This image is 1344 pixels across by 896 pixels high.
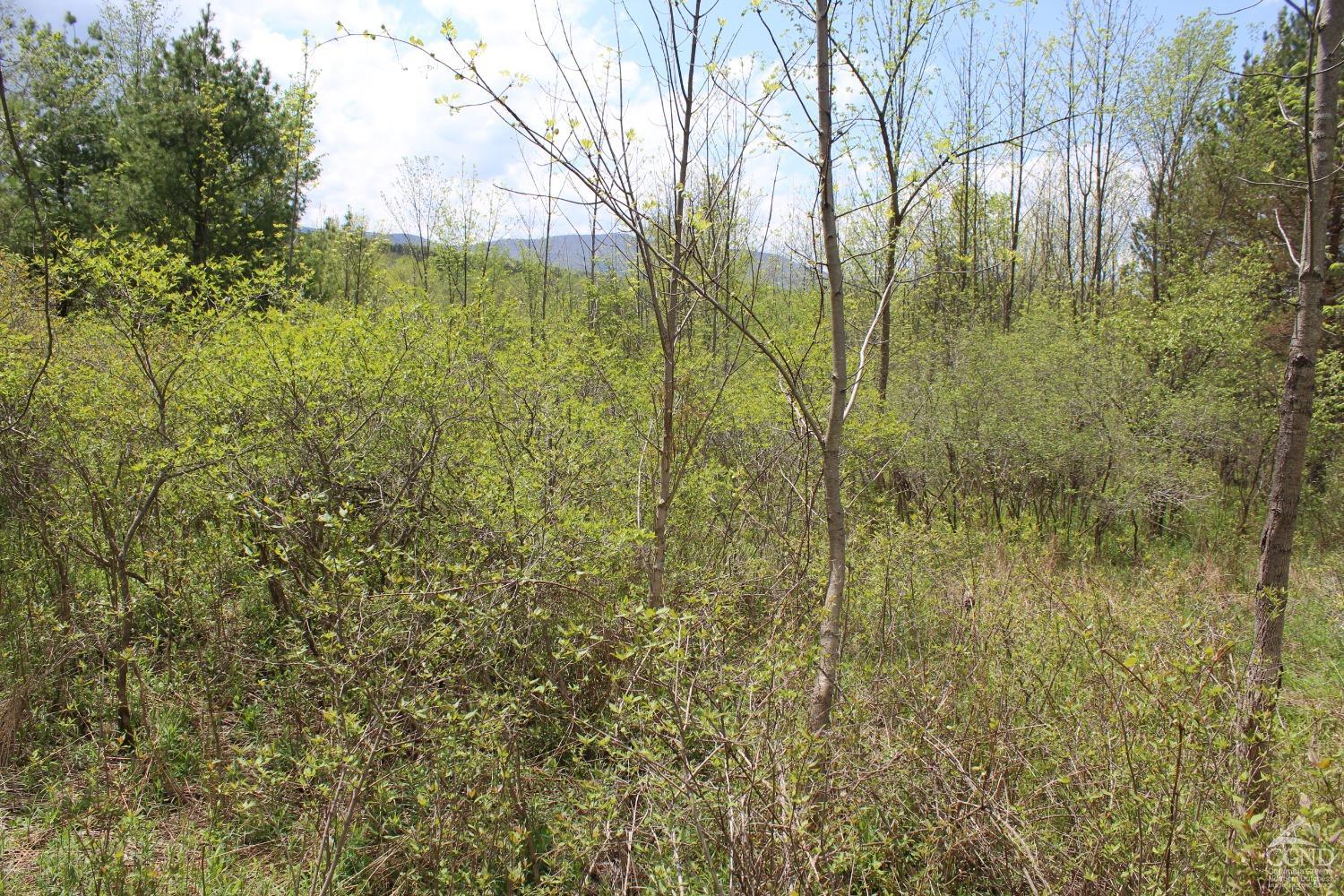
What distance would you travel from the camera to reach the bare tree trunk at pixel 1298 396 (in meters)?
2.76

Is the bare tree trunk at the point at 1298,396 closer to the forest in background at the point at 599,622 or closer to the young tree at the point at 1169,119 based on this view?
the forest in background at the point at 599,622

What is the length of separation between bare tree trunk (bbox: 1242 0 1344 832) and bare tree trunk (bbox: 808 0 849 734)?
1551 mm

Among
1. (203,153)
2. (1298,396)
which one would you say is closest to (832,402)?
(1298,396)

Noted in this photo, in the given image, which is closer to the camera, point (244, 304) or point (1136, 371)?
point (244, 304)

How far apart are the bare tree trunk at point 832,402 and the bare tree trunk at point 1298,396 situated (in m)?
1.55

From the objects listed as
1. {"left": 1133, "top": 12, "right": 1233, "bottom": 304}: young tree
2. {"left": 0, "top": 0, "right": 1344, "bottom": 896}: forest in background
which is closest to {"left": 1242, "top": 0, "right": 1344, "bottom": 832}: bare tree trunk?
{"left": 0, "top": 0, "right": 1344, "bottom": 896}: forest in background

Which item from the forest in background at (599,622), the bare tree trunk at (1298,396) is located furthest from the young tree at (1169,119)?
the bare tree trunk at (1298,396)

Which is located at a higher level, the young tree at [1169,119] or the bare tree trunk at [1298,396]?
the young tree at [1169,119]

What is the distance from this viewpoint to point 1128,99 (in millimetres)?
14820

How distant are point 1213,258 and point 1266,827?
45.5 feet

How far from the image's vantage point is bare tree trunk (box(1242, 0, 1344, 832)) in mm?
2758

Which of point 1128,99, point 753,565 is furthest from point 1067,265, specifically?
point 753,565

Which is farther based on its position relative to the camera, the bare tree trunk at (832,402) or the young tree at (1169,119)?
the young tree at (1169,119)

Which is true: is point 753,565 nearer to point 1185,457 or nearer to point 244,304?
point 244,304
